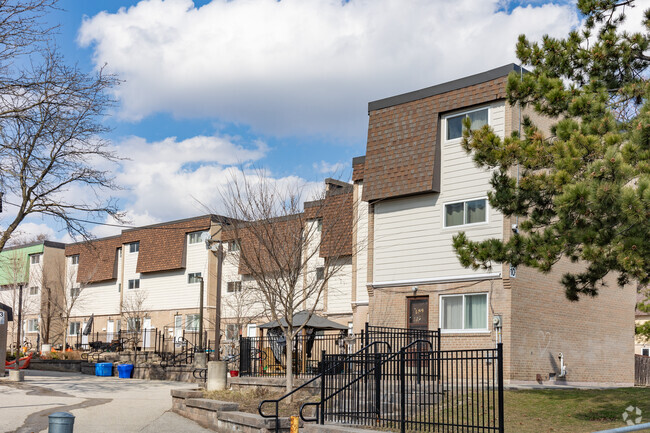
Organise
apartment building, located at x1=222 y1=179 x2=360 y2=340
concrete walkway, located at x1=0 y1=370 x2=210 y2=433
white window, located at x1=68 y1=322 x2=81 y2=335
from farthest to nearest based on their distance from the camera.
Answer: white window, located at x1=68 y1=322 x2=81 y2=335, apartment building, located at x1=222 y1=179 x2=360 y2=340, concrete walkway, located at x1=0 y1=370 x2=210 y2=433

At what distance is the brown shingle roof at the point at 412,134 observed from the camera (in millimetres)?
23469

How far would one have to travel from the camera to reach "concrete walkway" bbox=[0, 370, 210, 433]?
15.8 m

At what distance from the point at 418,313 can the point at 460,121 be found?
6.76 m

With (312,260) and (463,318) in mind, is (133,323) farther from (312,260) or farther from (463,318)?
(463,318)

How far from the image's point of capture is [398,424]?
13320 mm

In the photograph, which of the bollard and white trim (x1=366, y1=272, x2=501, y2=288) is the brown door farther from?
the bollard

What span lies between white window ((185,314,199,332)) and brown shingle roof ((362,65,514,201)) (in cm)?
2302

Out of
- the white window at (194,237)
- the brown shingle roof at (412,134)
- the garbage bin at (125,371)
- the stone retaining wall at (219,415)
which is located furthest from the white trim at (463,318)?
the white window at (194,237)

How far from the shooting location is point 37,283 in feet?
196

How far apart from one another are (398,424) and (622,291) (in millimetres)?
16866

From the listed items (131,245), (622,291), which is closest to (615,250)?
(622,291)

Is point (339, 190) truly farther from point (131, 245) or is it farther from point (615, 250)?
point (131, 245)

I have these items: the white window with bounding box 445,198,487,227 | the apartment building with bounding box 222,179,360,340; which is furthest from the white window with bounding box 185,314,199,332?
the white window with bounding box 445,198,487,227

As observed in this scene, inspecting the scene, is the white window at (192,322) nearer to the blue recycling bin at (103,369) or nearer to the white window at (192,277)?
the white window at (192,277)
